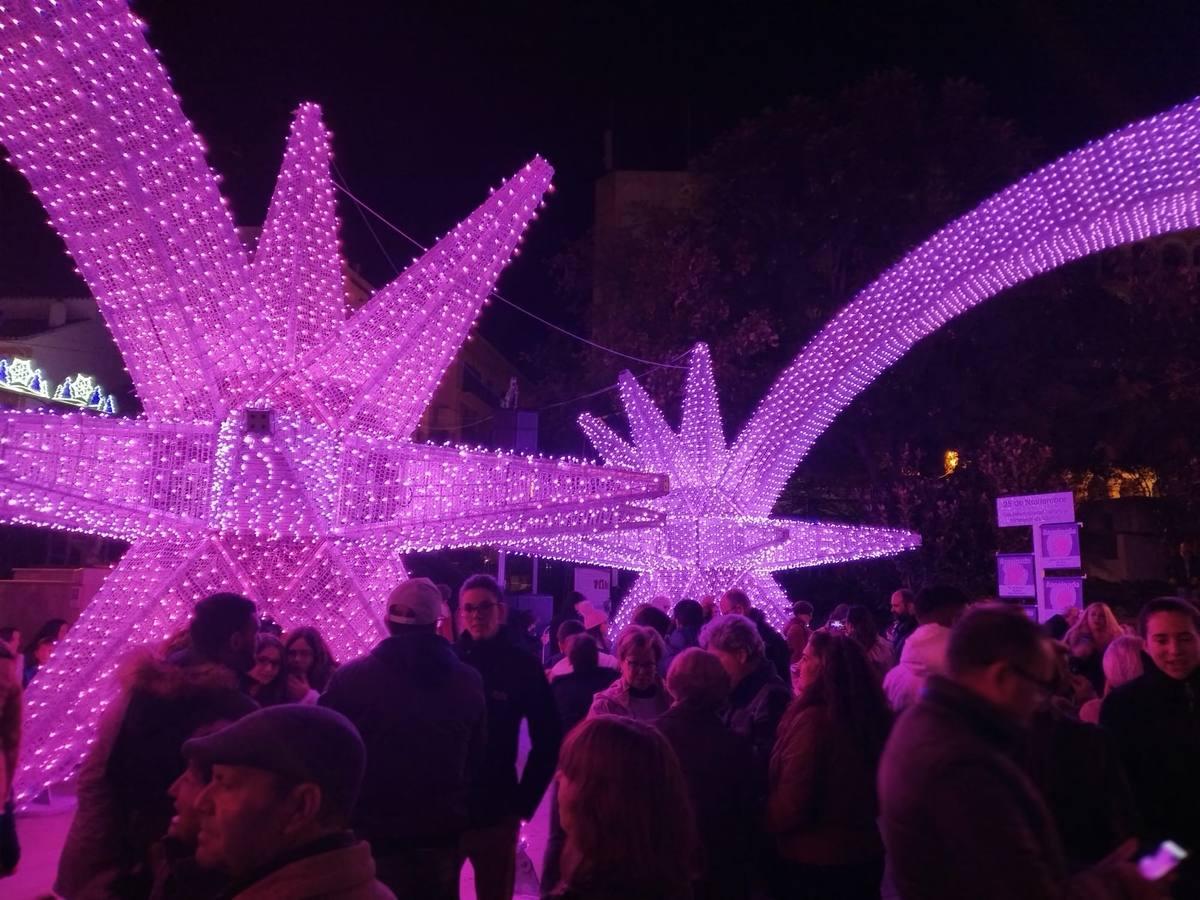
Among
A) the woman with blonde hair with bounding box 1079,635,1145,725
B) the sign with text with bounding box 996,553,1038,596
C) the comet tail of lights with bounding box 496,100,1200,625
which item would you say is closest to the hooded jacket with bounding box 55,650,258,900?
the woman with blonde hair with bounding box 1079,635,1145,725

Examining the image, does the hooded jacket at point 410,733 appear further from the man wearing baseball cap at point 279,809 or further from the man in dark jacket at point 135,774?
the man wearing baseball cap at point 279,809

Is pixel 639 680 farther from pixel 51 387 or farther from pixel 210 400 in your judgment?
pixel 51 387

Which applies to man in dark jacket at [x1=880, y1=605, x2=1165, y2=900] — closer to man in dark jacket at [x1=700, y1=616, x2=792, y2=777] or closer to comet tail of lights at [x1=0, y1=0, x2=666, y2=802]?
man in dark jacket at [x1=700, y1=616, x2=792, y2=777]

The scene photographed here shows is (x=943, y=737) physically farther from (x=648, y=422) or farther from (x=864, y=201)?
(x=864, y=201)

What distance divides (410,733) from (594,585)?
1348 centimetres

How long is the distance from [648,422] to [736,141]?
1058 cm

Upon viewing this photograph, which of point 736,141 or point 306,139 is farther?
point 736,141

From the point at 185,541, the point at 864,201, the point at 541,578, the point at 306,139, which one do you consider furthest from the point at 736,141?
the point at 185,541

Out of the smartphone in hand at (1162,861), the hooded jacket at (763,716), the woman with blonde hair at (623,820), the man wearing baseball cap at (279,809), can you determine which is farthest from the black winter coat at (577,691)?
the smartphone in hand at (1162,861)

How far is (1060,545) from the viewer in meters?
13.3

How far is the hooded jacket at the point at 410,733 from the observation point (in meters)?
3.44

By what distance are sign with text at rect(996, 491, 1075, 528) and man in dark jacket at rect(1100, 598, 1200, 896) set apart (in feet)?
32.8

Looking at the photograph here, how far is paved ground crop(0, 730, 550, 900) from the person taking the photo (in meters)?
5.37

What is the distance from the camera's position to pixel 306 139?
6.98 m
